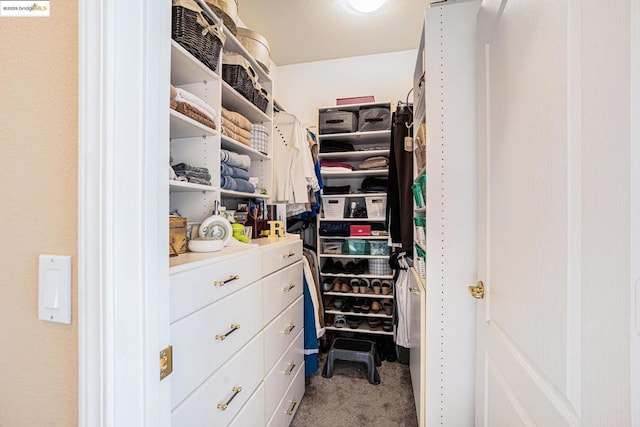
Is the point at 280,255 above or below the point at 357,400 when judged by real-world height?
above

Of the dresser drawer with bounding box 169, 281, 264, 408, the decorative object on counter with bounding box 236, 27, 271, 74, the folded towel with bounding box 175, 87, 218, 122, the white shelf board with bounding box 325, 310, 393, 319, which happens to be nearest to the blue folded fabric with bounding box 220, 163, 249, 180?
the folded towel with bounding box 175, 87, 218, 122

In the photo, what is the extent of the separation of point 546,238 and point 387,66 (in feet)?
8.68

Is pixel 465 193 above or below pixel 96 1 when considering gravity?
below

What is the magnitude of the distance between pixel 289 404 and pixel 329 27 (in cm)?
273

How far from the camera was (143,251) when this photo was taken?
442mm

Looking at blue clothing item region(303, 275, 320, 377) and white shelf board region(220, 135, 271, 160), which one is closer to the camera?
white shelf board region(220, 135, 271, 160)

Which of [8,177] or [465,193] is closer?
[8,177]

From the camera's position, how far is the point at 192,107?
1.15m

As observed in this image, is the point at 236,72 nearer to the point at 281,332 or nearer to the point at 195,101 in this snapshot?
the point at 195,101

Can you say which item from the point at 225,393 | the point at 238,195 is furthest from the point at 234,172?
the point at 225,393

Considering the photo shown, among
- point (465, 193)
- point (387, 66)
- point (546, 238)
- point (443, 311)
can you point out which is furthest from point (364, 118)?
point (546, 238)

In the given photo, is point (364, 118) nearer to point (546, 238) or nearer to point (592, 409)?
point (546, 238)

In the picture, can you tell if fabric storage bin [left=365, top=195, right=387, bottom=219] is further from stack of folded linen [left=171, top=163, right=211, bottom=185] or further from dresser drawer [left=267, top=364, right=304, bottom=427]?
stack of folded linen [left=171, top=163, right=211, bottom=185]

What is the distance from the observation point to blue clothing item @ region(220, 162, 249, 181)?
4.69ft
